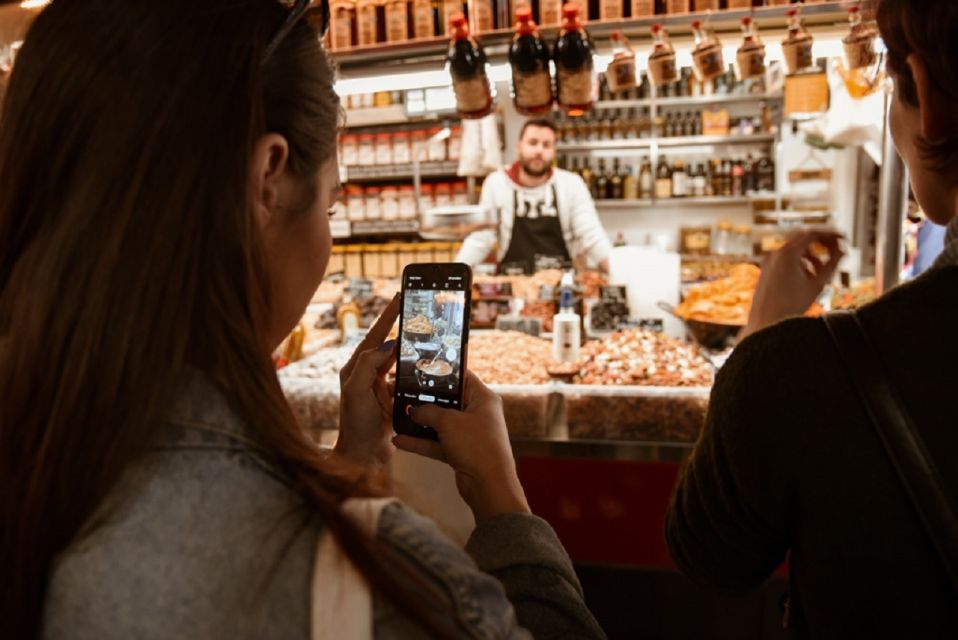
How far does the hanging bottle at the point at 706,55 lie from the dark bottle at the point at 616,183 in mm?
4743

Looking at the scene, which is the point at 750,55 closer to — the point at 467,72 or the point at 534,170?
the point at 467,72

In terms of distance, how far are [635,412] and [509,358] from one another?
0.49m

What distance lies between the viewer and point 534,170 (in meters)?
5.26

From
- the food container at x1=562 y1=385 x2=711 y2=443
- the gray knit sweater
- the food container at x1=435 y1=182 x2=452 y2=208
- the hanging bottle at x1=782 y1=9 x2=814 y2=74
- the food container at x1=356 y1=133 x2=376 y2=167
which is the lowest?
the food container at x1=562 y1=385 x2=711 y2=443

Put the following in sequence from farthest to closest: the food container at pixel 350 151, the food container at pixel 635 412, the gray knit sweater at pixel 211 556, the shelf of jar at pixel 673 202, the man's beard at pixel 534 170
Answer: the shelf of jar at pixel 673 202, the food container at pixel 350 151, the man's beard at pixel 534 170, the food container at pixel 635 412, the gray knit sweater at pixel 211 556

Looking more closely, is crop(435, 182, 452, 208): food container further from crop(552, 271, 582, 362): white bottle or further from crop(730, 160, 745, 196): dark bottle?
crop(552, 271, 582, 362): white bottle

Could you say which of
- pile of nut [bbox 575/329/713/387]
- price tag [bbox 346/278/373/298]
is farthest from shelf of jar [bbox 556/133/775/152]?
pile of nut [bbox 575/329/713/387]

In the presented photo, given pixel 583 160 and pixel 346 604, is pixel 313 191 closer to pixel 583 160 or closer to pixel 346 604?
pixel 346 604

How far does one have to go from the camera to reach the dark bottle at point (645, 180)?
7.16 meters

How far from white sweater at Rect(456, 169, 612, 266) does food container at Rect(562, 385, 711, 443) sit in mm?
3206

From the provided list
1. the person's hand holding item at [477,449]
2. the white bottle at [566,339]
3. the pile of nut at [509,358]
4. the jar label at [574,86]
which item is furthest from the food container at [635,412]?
the jar label at [574,86]

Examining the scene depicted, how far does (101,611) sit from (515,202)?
5.07m

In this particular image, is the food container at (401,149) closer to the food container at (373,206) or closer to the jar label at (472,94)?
the food container at (373,206)

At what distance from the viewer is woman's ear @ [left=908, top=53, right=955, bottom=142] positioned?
0.79 meters
